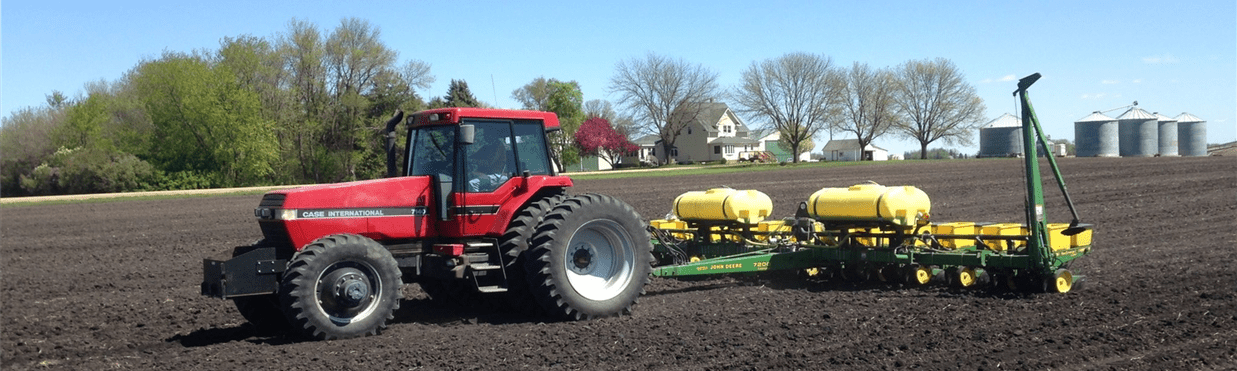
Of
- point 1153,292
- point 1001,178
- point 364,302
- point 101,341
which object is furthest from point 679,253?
point 1001,178

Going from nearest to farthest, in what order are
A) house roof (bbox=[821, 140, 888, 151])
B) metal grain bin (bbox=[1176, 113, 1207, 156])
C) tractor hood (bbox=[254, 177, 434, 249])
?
tractor hood (bbox=[254, 177, 434, 249]), metal grain bin (bbox=[1176, 113, 1207, 156]), house roof (bbox=[821, 140, 888, 151])

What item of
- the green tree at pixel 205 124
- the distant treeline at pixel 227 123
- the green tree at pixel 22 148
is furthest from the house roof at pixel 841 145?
the green tree at pixel 22 148

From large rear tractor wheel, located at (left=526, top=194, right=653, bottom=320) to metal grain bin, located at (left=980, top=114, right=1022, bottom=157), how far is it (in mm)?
70289

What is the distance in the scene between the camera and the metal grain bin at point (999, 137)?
74.2 m

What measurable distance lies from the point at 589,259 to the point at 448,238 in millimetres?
1339

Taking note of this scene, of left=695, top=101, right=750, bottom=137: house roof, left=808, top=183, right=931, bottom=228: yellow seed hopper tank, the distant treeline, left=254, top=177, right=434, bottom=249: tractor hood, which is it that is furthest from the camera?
left=695, top=101, right=750, bottom=137: house roof

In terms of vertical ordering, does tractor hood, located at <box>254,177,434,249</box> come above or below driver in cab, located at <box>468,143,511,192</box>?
below

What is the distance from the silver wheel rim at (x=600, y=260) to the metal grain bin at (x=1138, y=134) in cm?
6534

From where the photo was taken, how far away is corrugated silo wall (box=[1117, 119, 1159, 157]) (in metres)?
64.8

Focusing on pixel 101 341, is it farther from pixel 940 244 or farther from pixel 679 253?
pixel 940 244

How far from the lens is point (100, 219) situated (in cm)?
2622

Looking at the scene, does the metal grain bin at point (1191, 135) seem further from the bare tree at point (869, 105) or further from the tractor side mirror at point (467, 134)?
the tractor side mirror at point (467, 134)

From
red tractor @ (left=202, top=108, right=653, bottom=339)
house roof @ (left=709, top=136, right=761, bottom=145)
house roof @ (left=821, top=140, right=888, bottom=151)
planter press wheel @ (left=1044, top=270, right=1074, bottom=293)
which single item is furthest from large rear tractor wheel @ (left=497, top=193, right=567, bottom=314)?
house roof @ (left=821, top=140, right=888, bottom=151)

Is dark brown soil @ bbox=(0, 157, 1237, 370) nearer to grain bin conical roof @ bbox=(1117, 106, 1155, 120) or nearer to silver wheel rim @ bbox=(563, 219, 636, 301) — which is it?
silver wheel rim @ bbox=(563, 219, 636, 301)
